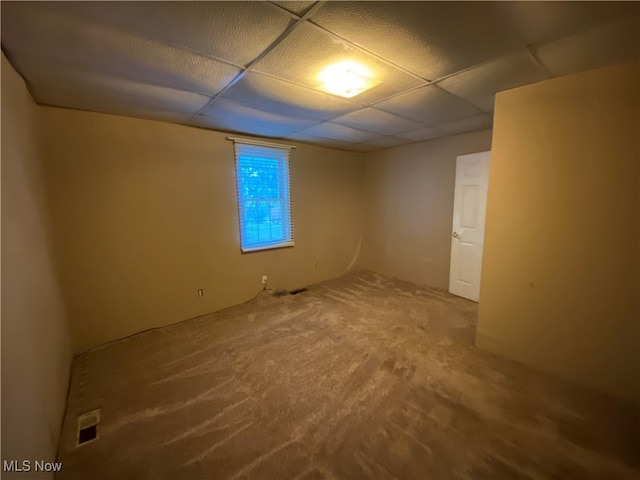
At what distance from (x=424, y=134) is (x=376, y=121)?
1.03 m

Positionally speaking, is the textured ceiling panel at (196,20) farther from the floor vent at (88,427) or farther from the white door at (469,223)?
the white door at (469,223)

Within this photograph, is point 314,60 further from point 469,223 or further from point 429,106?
point 469,223

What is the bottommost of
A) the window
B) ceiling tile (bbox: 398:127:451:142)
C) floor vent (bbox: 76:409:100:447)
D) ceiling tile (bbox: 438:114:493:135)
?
floor vent (bbox: 76:409:100:447)

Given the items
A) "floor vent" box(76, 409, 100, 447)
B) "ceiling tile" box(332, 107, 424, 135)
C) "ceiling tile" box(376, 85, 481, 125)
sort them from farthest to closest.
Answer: "ceiling tile" box(332, 107, 424, 135)
"ceiling tile" box(376, 85, 481, 125)
"floor vent" box(76, 409, 100, 447)

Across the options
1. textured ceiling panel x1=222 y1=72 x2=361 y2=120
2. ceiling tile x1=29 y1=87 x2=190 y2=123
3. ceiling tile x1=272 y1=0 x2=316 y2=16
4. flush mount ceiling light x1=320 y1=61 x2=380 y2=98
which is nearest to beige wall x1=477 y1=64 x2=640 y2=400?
flush mount ceiling light x1=320 y1=61 x2=380 y2=98

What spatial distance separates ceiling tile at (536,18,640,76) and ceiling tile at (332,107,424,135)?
1.30 meters

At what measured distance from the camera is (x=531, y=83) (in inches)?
79.0

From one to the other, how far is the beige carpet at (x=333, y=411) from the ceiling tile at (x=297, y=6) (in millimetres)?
2314

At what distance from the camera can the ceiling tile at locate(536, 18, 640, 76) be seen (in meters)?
1.39

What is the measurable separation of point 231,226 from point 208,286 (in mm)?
820

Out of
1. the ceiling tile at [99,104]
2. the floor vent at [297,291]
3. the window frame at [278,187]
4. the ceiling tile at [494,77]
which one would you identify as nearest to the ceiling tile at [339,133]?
the window frame at [278,187]

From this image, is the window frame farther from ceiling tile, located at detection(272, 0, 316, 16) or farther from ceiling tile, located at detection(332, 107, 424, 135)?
ceiling tile, located at detection(272, 0, 316, 16)

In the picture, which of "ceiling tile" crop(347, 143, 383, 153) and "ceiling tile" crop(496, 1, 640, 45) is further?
"ceiling tile" crop(347, 143, 383, 153)

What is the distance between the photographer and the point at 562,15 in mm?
1272
